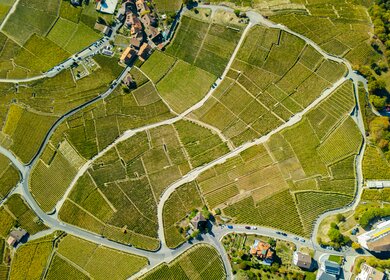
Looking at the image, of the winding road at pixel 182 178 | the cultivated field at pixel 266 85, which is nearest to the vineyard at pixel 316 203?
the winding road at pixel 182 178

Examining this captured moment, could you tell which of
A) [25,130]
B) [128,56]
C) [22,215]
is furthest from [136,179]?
[25,130]

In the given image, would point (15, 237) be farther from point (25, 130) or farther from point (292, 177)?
point (292, 177)

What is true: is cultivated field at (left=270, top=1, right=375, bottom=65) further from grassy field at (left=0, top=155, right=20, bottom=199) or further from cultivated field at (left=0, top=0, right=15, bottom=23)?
grassy field at (left=0, top=155, right=20, bottom=199)

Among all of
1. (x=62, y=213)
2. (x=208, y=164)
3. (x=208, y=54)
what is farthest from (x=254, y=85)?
(x=62, y=213)

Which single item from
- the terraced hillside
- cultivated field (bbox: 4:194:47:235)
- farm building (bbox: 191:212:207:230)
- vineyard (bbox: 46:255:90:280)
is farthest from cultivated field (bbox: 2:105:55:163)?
farm building (bbox: 191:212:207:230)

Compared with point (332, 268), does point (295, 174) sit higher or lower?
higher

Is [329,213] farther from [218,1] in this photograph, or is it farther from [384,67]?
[218,1]

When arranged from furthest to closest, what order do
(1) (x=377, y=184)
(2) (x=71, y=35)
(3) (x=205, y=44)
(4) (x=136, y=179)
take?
1. (2) (x=71, y=35)
2. (3) (x=205, y=44)
3. (4) (x=136, y=179)
4. (1) (x=377, y=184)

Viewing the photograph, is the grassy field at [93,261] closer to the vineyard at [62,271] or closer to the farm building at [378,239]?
Result: the vineyard at [62,271]
